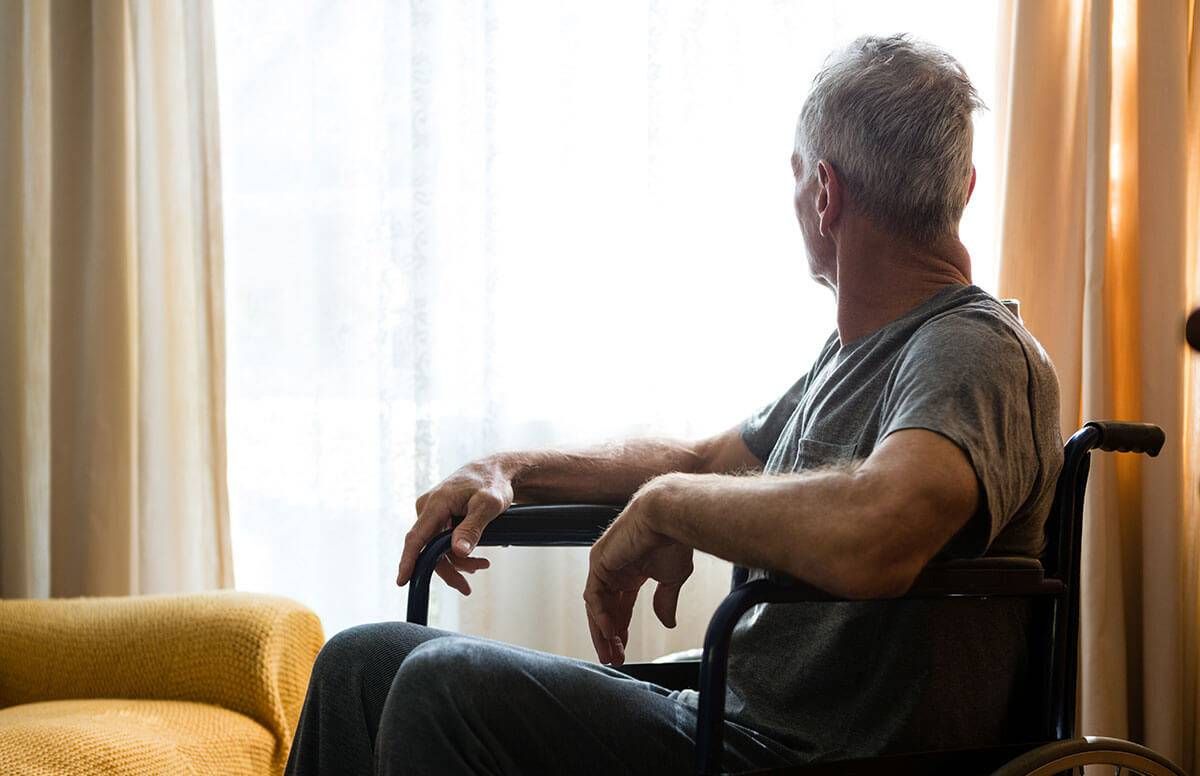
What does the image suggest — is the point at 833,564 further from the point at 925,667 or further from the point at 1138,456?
the point at 1138,456

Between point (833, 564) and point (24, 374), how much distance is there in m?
2.24

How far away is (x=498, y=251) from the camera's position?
2.37 metres

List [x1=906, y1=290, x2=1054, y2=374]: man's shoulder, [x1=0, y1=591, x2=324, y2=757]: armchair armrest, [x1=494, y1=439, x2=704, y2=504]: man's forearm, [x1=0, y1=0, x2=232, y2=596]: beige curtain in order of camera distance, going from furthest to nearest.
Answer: [x1=0, y1=0, x2=232, y2=596]: beige curtain, [x1=0, y1=591, x2=324, y2=757]: armchair armrest, [x1=494, y1=439, x2=704, y2=504]: man's forearm, [x1=906, y1=290, x2=1054, y2=374]: man's shoulder

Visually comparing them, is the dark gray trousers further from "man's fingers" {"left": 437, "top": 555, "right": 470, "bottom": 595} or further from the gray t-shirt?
"man's fingers" {"left": 437, "top": 555, "right": 470, "bottom": 595}

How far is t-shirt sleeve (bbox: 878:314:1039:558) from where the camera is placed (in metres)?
0.92

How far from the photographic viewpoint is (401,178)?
244 centimetres

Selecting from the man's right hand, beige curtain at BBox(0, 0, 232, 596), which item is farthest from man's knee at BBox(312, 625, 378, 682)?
beige curtain at BBox(0, 0, 232, 596)

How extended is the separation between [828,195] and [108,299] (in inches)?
73.8

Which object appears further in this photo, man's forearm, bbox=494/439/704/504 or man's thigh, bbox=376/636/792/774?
man's forearm, bbox=494/439/704/504

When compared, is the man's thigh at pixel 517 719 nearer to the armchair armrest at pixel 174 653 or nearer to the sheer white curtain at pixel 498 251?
the armchair armrest at pixel 174 653

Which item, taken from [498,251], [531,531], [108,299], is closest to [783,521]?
[531,531]

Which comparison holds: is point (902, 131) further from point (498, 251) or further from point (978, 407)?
point (498, 251)

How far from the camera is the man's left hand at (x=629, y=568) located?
1.05 metres

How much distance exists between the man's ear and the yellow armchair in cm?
111
